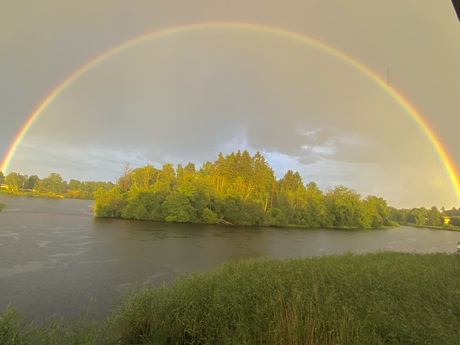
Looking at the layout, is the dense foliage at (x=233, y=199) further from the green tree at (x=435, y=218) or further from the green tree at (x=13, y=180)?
the green tree at (x=13, y=180)

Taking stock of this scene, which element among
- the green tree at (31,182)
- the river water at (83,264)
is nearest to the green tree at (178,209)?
the river water at (83,264)

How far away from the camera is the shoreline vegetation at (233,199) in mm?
49938

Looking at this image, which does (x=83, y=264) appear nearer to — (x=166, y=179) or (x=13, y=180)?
(x=166, y=179)

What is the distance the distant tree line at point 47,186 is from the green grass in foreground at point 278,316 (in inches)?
3929

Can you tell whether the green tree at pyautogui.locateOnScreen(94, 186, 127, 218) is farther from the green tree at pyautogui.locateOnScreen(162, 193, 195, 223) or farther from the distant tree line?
the distant tree line

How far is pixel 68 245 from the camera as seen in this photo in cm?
2289

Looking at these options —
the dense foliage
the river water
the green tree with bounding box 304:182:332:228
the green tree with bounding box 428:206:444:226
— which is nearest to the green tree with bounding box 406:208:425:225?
the green tree with bounding box 428:206:444:226

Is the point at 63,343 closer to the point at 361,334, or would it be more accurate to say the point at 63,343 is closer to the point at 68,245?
the point at 361,334

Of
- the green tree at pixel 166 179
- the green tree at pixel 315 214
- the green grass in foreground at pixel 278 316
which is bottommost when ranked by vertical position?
the green grass in foreground at pixel 278 316

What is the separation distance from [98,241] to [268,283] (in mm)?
22955

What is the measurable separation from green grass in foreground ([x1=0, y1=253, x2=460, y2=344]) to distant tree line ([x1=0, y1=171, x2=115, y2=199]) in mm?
99799

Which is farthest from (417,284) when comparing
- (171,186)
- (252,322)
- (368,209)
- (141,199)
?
(368,209)

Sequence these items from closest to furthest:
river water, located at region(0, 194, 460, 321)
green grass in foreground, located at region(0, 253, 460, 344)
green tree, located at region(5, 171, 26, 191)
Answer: green grass in foreground, located at region(0, 253, 460, 344) < river water, located at region(0, 194, 460, 321) < green tree, located at region(5, 171, 26, 191)

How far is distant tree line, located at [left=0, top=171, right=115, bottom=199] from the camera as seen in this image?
103 metres
